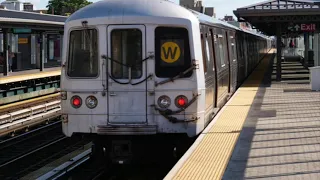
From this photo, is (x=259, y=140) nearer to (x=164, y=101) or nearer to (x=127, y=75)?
(x=164, y=101)

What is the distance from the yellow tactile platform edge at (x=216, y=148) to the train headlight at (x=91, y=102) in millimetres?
1629

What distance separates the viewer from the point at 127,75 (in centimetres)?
766

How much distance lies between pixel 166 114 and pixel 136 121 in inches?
17.7

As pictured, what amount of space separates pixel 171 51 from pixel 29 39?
22346 mm

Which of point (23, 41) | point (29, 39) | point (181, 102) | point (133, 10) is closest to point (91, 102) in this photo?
point (181, 102)

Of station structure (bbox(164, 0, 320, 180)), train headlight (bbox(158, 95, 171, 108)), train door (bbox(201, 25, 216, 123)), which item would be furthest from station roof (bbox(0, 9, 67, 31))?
train headlight (bbox(158, 95, 171, 108))

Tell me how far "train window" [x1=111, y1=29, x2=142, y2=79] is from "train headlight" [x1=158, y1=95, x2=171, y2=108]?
1.54ft

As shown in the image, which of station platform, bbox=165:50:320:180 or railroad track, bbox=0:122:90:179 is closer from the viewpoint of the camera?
station platform, bbox=165:50:320:180

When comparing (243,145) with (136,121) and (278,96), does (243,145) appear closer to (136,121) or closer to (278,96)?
(136,121)

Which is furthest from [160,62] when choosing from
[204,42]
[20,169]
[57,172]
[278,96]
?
[278,96]

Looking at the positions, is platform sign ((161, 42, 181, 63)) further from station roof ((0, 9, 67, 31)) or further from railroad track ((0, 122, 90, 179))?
station roof ((0, 9, 67, 31))

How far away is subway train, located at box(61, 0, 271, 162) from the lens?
7.56 m

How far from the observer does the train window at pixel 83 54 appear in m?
7.77

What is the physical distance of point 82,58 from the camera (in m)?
7.89
